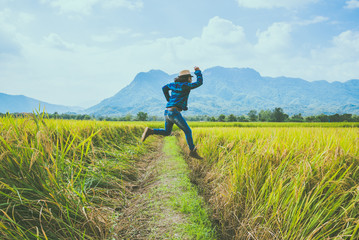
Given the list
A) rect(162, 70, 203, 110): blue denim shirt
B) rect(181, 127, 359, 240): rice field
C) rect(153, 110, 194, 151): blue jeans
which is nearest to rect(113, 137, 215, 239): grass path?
rect(181, 127, 359, 240): rice field

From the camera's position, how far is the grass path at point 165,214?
2.40 m

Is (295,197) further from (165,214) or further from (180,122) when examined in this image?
(180,122)

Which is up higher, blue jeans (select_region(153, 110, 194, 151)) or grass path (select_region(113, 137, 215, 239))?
blue jeans (select_region(153, 110, 194, 151))

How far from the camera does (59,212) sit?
1973 mm

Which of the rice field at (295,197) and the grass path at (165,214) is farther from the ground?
the rice field at (295,197)

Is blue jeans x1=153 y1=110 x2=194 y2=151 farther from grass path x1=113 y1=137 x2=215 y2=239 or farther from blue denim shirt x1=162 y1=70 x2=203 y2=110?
grass path x1=113 y1=137 x2=215 y2=239

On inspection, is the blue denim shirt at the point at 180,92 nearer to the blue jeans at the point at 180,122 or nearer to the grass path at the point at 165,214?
the blue jeans at the point at 180,122

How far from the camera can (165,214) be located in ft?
9.29

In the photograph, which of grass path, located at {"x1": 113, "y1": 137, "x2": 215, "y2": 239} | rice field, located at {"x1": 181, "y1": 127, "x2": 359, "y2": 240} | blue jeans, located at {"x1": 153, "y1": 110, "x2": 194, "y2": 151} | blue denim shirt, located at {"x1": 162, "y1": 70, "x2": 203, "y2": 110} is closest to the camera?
rice field, located at {"x1": 181, "y1": 127, "x2": 359, "y2": 240}

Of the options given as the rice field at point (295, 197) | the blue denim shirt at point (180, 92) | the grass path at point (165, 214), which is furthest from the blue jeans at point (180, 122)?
the rice field at point (295, 197)

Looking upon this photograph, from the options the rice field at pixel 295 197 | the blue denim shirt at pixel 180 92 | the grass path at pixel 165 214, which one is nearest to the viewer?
the rice field at pixel 295 197

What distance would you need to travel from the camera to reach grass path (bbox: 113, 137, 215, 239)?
7.88 ft

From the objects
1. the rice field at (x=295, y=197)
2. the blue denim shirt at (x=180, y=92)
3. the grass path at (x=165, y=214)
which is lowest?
the grass path at (x=165, y=214)

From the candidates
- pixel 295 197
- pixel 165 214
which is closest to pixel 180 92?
pixel 165 214
